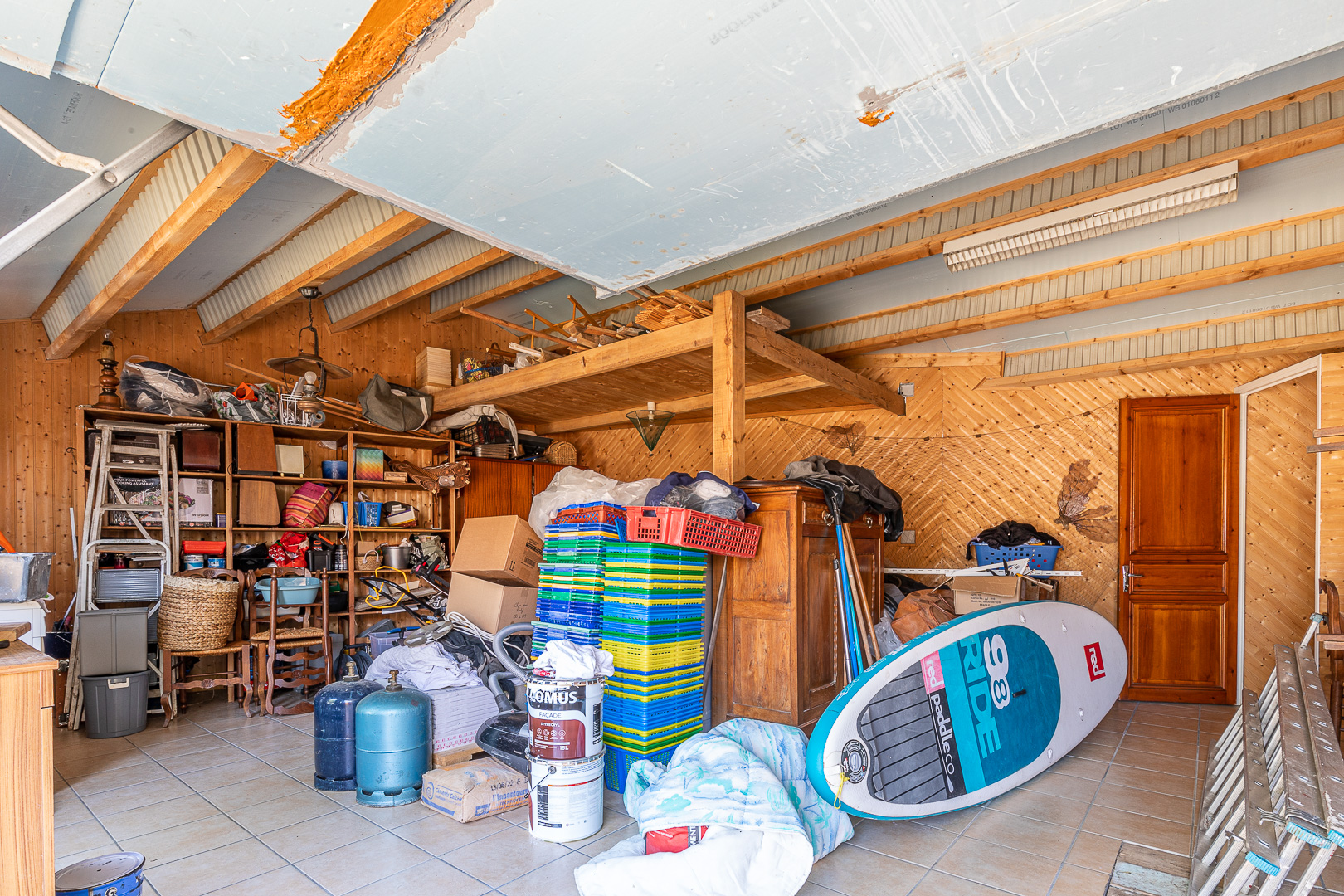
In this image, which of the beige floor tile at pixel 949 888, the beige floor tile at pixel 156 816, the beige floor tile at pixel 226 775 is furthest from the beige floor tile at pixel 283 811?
the beige floor tile at pixel 949 888

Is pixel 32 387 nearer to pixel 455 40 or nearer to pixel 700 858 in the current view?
pixel 455 40

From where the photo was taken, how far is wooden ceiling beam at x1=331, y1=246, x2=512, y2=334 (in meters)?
4.80

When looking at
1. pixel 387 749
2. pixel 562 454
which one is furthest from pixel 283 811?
pixel 562 454

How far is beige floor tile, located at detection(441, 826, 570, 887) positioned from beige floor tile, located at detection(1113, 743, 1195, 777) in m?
3.39

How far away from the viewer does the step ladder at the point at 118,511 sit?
16.3 ft

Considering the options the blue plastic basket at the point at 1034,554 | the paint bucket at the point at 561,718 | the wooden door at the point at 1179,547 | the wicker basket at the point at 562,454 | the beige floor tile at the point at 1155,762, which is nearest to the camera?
the paint bucket at the point at 561,718

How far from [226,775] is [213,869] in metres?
1.30

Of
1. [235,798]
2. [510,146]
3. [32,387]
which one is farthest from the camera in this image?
[32,387]

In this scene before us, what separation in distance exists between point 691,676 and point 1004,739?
5.24 feet

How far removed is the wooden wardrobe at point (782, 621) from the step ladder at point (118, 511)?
13.5 feet

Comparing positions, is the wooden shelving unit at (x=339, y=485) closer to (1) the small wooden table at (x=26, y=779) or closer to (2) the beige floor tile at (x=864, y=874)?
(1) the small wooden table at (x=26, y=779)

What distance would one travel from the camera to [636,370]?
18.9 ft

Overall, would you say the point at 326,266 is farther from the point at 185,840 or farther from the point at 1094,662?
the point at 1094,662

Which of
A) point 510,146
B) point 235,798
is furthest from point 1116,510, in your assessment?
point 235,798
